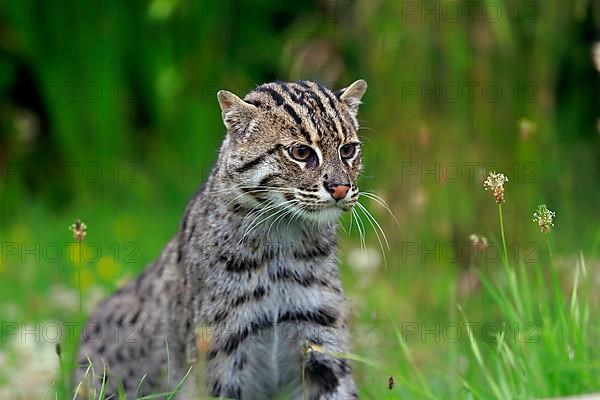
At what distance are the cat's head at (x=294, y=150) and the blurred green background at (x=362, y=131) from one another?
894mm

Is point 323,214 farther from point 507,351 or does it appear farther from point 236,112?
point 507,351

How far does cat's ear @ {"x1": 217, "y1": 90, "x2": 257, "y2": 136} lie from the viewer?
5.59 meters

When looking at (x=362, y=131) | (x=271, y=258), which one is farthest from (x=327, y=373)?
(x=362, y=131)

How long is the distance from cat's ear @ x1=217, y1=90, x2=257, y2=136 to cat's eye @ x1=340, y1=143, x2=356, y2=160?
0.51 meters

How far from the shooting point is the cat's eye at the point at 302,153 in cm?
529

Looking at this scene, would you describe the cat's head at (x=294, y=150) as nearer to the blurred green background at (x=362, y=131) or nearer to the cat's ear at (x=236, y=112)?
the cat's ear at (x=236, y=112)

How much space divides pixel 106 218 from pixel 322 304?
19.7 ft

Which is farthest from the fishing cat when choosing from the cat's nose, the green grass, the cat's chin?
the green grass

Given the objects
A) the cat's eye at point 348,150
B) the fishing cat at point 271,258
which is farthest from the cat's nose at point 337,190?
the cat's eye at point 348,150

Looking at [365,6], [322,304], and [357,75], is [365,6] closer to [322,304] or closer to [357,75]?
[357,75]

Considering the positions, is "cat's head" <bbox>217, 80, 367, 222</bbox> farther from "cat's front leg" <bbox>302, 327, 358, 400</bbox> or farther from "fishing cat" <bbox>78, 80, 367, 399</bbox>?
"cat's front leg" <bbox>302, 327, 358, 400</bbox>

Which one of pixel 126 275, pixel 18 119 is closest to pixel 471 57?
pixel 126 275

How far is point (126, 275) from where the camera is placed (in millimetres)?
9398

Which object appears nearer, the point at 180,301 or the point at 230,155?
the point at 230,155
